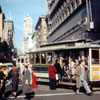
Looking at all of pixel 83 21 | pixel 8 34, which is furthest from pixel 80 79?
pixel 8 34

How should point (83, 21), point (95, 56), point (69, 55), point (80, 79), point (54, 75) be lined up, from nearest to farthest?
point (80, 79)
point (95, 56)
point (54, 75)
point (69, 55)
point (83, 21)

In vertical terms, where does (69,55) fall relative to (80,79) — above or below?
above

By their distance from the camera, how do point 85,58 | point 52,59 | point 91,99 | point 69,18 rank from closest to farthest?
point 91,99, point 85,58, point 52,59, point 69,18

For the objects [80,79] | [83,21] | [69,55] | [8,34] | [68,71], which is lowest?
[80,79]

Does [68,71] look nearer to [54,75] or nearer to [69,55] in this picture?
[69,55]

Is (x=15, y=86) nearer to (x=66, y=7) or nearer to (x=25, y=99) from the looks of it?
(x=25, y=99)

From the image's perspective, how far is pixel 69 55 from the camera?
13.9 meters

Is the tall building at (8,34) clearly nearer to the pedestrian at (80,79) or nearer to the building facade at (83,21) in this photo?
the building facade at (83,21)

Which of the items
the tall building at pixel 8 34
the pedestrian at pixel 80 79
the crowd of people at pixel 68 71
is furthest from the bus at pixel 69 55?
the tall building at pixel 8 34

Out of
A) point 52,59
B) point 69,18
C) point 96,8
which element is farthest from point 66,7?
point 52,59

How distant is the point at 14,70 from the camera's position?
1054cm

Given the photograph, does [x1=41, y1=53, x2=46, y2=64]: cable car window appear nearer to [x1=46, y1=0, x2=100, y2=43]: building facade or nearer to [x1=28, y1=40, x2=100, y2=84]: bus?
[x1=28, y1=40, x2=100, y2=84]: bus

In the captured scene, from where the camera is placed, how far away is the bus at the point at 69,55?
1215cm

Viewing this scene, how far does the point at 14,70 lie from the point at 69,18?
2541 centimetres
